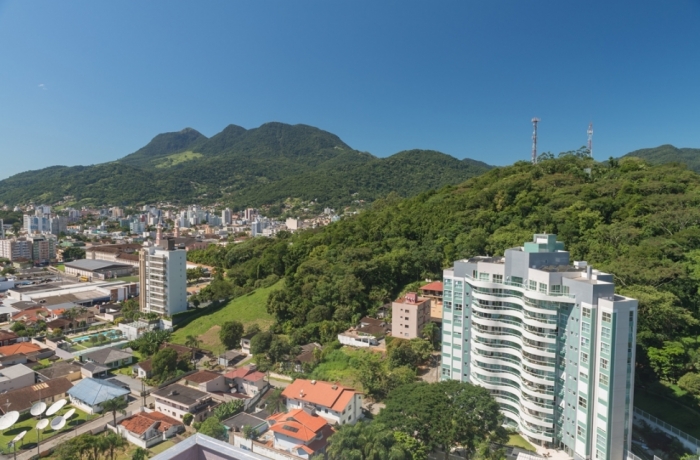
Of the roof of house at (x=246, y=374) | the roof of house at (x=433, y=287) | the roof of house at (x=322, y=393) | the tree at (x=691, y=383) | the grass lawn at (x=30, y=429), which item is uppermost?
the roof of house at (x=433, y=287)

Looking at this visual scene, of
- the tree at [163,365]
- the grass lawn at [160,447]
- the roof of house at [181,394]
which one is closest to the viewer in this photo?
the grass lawn at [160,447]

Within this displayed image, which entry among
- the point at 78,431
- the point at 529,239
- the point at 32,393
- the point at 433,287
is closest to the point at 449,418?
the point at 433,287

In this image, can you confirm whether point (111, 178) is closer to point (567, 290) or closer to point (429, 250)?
point (429, 250)

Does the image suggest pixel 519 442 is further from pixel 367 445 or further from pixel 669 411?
pixel 669 411

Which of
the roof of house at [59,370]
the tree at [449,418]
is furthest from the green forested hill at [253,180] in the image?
the tree at [449,418]

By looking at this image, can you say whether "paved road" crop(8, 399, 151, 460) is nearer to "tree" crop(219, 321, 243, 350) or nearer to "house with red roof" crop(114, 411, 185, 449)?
"house with red roof" crop(114, 411, 185, 449)

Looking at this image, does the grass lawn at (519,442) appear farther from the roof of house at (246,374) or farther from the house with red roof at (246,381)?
the roof of house at (246,374)

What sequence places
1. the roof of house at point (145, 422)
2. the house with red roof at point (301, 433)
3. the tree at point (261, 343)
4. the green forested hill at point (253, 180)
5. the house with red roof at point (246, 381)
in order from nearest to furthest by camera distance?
the house with red roof at point (301, 433)
the roof of house at point (145, 422)
the house with red roof at point (246, 381)
the tree at point (261, 343)
the green forested hill at point (253, 180)
